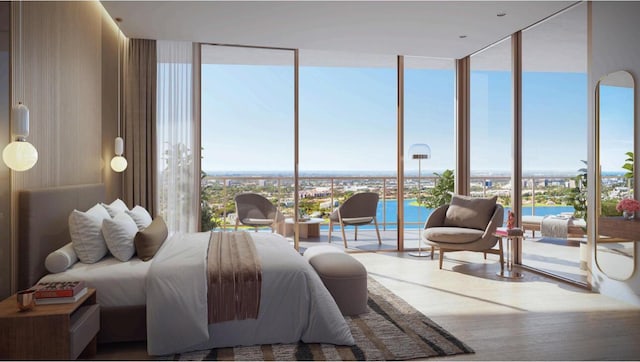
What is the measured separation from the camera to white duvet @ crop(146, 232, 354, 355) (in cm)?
263

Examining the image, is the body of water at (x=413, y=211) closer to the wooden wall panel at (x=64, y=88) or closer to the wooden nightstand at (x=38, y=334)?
the wooden wall panel at (x=64, y=88)

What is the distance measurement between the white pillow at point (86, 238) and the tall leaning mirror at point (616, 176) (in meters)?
4.20

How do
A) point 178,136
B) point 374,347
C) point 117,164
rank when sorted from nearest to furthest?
point 374,347 < point 117,164 < point 178,136

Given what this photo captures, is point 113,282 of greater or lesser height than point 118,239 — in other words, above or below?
below

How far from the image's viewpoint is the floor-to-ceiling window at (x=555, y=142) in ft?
14.3

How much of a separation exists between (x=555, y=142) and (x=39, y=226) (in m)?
4.83

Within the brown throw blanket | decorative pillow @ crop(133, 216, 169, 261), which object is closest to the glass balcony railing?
decorative pillow @ crop(133, 216, 169, 261)

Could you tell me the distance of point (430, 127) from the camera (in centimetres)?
640

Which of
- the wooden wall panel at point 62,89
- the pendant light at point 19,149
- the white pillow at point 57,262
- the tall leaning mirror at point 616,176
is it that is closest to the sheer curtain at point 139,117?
the wooden wall panel at point 62,89

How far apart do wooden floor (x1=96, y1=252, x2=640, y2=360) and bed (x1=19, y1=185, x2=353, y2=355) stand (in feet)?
0.74

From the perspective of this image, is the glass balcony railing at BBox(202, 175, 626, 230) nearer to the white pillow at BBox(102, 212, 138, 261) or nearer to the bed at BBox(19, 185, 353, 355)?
the white pillow at BBox(102, 212, 138, 261)

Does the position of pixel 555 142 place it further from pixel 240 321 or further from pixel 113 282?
pixel 113 282

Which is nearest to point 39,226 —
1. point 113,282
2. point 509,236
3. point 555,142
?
point 113,282

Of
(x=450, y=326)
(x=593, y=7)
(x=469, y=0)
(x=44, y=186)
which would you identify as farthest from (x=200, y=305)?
(x=593, y=7)
